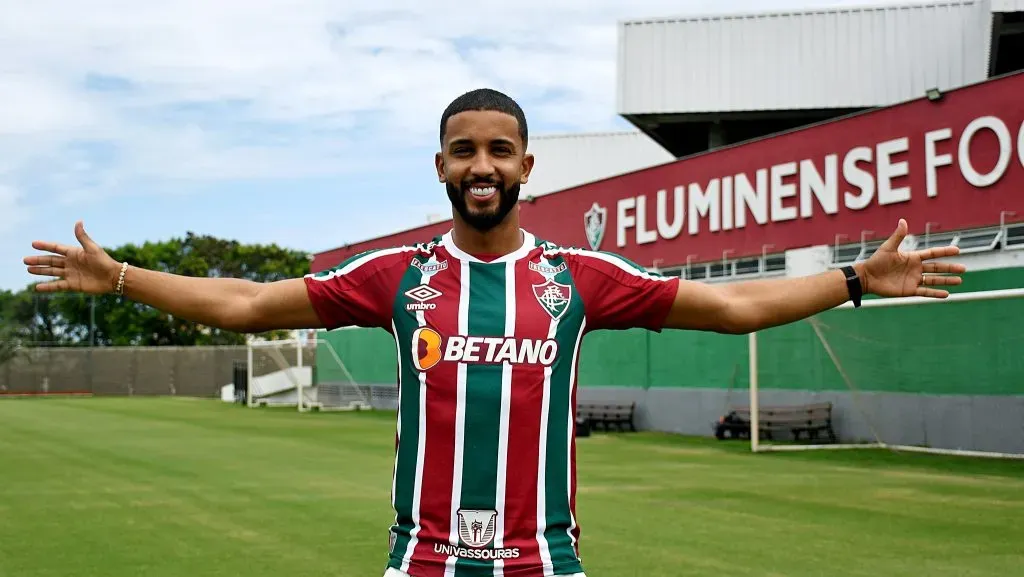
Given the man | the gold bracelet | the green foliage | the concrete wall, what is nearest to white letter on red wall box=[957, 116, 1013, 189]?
the concrete wall

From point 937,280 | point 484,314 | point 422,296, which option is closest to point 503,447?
point 484,314

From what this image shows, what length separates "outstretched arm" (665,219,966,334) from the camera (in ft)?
12.6

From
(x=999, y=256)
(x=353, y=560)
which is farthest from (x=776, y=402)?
(x=353, y=560)

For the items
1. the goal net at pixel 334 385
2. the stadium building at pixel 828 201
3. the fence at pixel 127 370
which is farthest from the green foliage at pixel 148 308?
the stadium building at pixel 828 201

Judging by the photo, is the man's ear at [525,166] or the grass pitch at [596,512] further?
the grass pitch at [596,512]

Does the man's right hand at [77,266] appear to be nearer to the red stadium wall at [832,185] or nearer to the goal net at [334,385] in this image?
the red stadium wall at [832,185]

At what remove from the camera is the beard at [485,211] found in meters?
3.57

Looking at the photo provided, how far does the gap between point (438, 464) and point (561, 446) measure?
377 mm

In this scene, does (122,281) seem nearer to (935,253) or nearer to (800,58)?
(935,253)

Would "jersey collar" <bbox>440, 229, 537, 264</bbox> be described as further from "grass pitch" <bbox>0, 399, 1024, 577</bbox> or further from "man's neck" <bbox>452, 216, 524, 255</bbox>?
"grass pitch" <bbox>0, 399, 1024, 577</bbox>

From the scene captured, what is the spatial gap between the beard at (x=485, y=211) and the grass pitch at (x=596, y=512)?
6045mm

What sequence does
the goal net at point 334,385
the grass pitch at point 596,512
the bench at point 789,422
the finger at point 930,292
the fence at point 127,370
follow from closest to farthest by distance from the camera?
the finger at point 930,292, the grass pitch at point 596,512, the bench at point 789,422, the goal net at point 334,385, the fence at point 127,370

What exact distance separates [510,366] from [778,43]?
29.0 metres

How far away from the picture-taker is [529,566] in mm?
3457
